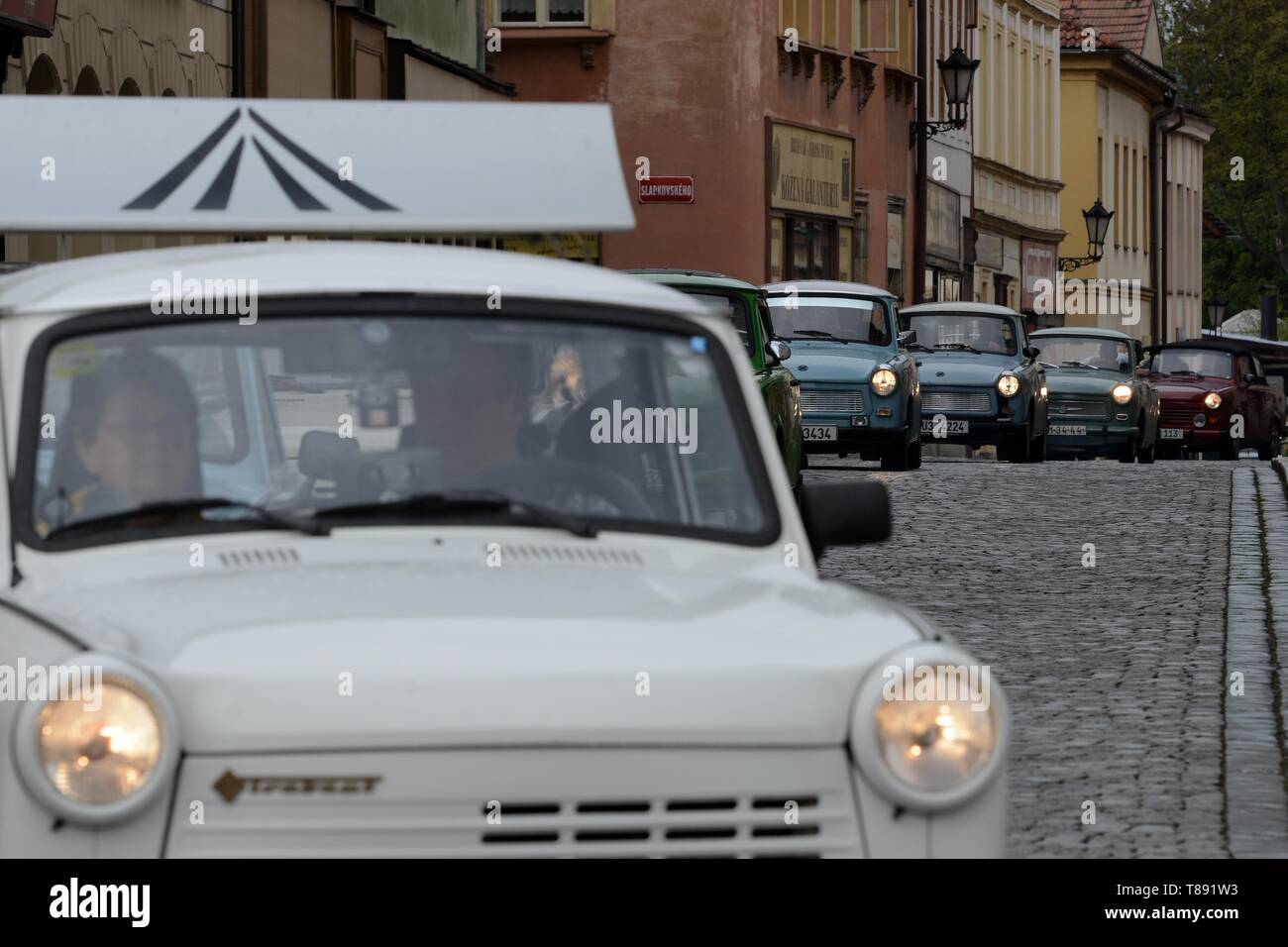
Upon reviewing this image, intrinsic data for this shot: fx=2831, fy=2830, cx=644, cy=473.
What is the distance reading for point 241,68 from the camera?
25922mm

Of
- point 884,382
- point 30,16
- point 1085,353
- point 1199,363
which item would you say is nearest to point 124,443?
point 30,16

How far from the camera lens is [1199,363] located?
41.6 metres

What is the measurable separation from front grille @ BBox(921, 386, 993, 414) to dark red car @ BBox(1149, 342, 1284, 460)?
8556mm

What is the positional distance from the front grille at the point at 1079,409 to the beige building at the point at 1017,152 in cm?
2380

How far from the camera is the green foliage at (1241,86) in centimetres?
9231

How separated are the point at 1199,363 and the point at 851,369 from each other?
15.8 metres

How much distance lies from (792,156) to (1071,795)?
3573 cm

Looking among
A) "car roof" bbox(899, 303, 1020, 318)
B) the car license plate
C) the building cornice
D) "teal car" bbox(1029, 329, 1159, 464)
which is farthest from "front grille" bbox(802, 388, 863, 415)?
the building cornice

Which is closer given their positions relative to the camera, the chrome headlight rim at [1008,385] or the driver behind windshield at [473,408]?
the driver behind windshield at [473,408]

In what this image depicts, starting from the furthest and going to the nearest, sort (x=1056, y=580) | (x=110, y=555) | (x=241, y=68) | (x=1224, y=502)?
(x=241, y=68), (x=1224, y=502), (x=1056, y=580), (x=110, y=555)

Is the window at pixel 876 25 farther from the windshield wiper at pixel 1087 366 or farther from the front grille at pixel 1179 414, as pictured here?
the windshield wiper at pixel 1087 366

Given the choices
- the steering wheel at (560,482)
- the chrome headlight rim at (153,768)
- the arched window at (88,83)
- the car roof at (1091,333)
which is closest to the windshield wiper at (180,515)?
the steering wheel at (560,482)
